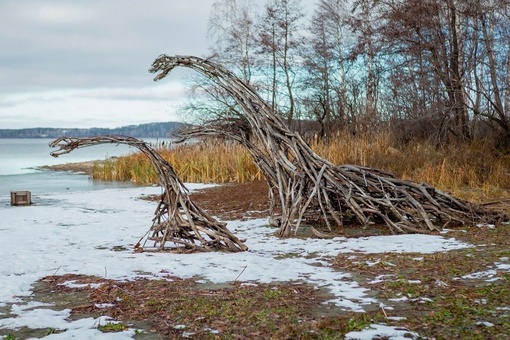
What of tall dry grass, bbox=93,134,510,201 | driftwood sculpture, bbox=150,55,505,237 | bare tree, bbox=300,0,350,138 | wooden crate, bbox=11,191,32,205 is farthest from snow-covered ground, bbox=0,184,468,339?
bare tree, bbox=300,0,350,138

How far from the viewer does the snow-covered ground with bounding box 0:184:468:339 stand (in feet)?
10.6

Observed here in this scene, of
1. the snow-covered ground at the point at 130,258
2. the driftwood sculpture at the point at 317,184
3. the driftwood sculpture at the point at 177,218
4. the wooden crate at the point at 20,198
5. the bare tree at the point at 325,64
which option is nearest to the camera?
the snow-covered ground at the point at 130,258

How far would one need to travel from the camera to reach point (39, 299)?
3420mm

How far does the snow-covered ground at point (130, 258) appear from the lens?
3.22 m

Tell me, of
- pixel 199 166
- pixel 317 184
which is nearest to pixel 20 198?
pixel 199 166

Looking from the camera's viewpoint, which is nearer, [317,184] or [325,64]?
A: [317,184]

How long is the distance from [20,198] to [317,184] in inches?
244

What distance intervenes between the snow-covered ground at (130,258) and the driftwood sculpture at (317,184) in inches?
16.8

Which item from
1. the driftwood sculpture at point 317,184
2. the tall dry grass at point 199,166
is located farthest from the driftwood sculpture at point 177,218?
the tall dry grass at point 199,166

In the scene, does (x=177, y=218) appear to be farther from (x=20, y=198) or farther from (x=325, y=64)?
(x=325, y=64)

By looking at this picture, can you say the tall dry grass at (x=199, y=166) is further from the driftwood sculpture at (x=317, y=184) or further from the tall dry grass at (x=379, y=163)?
the driftwood sculpture at (x=317, y=184)

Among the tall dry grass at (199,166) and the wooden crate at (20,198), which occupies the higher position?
the tall dry grass at (199,166)

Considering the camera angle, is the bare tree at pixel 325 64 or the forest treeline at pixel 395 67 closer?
the forest treeline at pixel 395 67

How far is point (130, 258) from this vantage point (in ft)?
14.9
